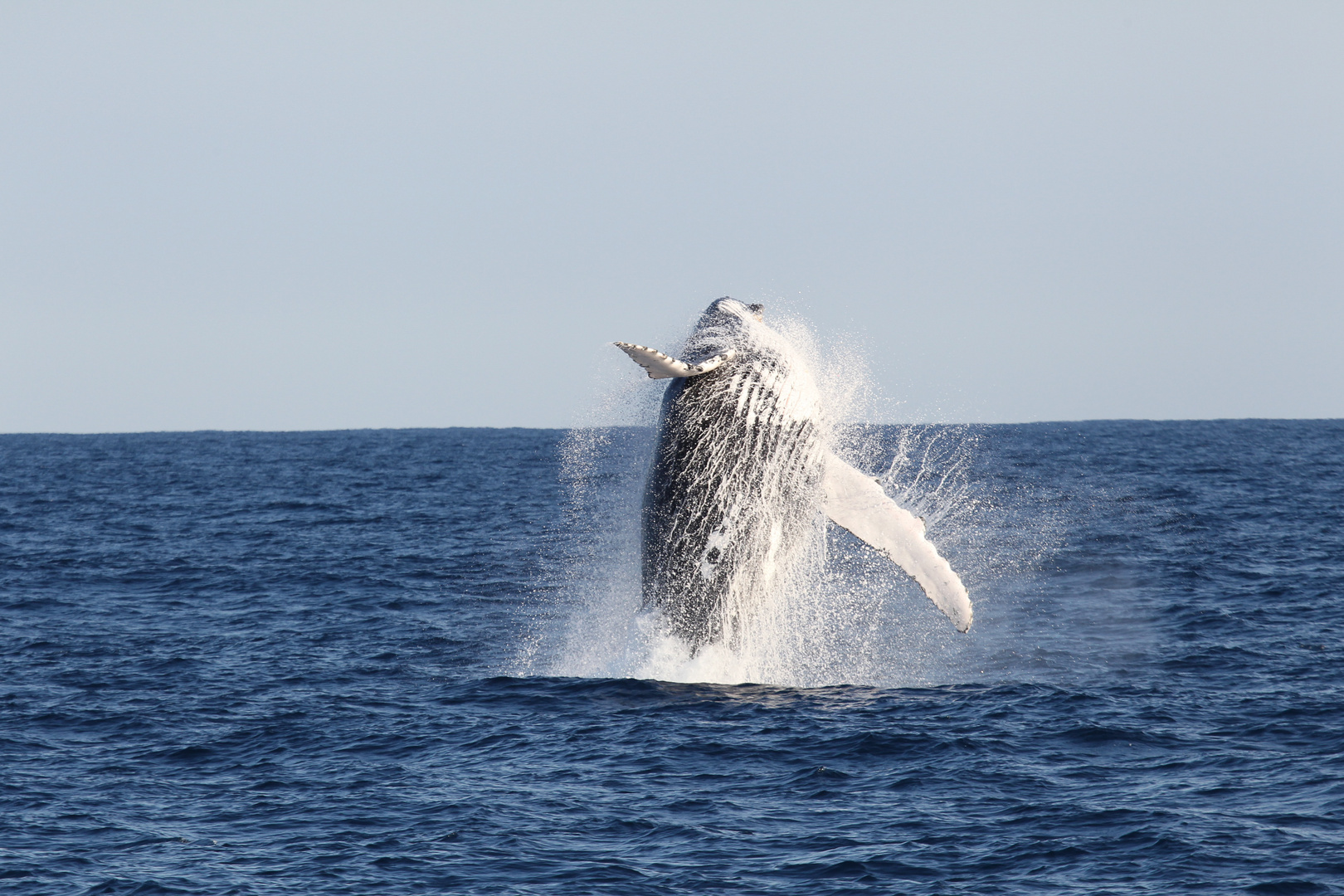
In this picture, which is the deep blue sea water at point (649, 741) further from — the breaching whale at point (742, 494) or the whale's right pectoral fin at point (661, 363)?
the whale's right pectoral fin at point (661, 363)

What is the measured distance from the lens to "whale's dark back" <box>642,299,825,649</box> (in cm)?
1631

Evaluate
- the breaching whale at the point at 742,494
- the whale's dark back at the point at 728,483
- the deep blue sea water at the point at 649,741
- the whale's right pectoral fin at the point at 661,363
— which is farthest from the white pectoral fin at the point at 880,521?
the whale's right pectoral fin at the point at 661,363

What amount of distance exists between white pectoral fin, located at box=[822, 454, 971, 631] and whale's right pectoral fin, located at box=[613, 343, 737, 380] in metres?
3.08

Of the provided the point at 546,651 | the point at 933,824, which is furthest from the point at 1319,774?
the point at 546,651

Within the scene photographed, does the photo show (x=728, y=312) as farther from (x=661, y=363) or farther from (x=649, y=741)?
(x=649, y=741)

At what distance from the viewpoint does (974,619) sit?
82.4ft

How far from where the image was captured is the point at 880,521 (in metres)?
17.3

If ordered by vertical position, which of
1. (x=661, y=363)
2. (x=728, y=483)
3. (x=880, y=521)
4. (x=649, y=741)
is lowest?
(x=649, y=741)

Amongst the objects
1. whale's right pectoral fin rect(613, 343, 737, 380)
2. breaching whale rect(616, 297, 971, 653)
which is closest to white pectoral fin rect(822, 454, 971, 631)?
breaching whale rect(616, 297, 971, 653)

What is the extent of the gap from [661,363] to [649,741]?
200 inches

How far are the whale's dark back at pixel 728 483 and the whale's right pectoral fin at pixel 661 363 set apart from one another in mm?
889

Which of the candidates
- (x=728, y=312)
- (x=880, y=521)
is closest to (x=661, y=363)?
(x=728, y=312)

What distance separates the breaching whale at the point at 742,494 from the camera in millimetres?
16328

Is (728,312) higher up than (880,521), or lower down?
higher up
